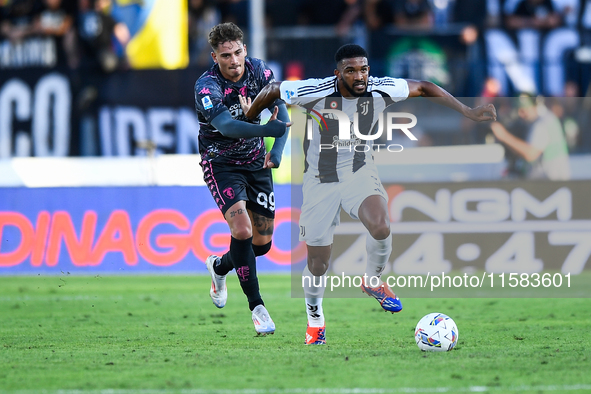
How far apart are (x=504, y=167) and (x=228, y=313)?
4.92 m

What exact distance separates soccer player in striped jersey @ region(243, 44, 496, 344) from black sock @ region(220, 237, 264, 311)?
487 millimetres

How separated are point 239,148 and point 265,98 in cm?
69

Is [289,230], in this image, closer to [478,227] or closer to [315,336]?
[478,227]

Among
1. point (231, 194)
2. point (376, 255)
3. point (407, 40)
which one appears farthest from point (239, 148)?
point (407, 40)

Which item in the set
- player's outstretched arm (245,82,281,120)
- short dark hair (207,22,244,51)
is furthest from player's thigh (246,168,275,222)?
short dark hair (207,22,244,51)

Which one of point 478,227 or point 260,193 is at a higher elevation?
point 260,193

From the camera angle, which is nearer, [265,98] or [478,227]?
[265,98]

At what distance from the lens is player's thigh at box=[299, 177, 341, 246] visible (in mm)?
6879

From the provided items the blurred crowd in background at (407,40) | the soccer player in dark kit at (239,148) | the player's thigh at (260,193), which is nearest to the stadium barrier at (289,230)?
the blurred crowd in background at (407,40)

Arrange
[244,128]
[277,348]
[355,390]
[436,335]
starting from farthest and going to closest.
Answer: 1. [244,128]
2. [277,348]
3. [436,335]
4. [355,390]

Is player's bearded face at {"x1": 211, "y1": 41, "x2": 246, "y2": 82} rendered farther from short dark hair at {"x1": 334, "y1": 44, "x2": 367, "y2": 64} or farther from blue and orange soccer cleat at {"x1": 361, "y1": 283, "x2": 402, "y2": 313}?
blue and orange soccer cleat at {"x1": 361, "y1": 283, "x2": 402, "y2": 313}

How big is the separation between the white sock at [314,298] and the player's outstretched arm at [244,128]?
1152 millimetres

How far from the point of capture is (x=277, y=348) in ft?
21.2

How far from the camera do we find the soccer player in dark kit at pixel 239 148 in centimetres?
699
